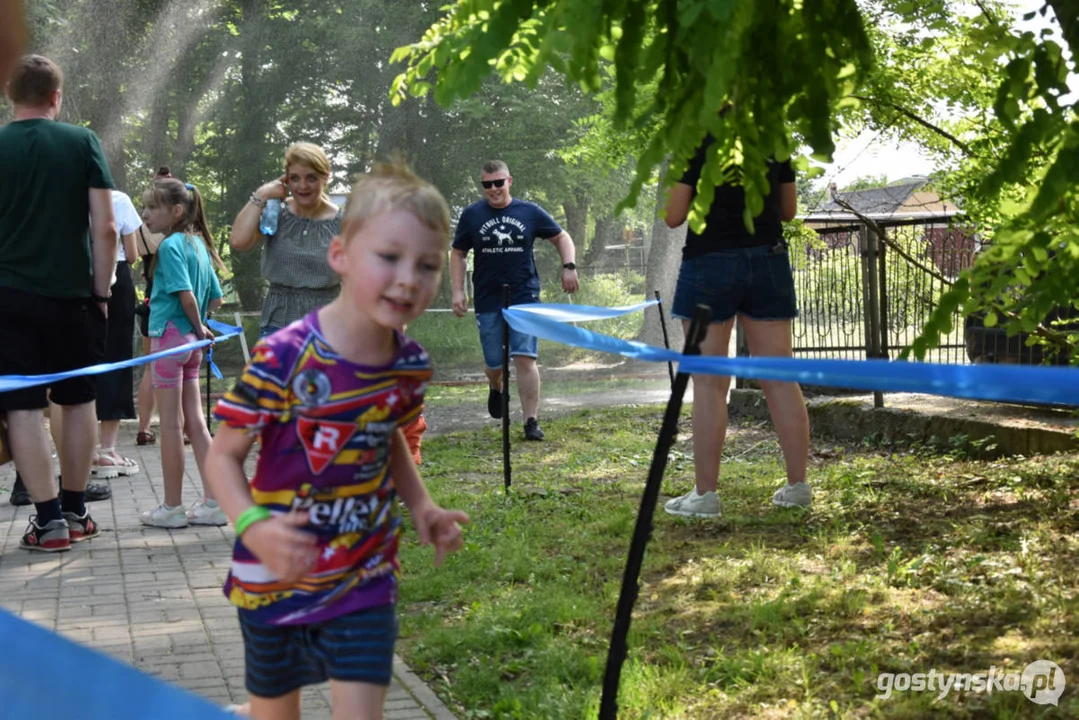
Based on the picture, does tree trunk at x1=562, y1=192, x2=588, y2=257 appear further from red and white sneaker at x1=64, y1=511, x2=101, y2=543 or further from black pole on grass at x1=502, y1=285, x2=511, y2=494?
red and white sneaker at x1=64, y1=511, x2=101, y2=543

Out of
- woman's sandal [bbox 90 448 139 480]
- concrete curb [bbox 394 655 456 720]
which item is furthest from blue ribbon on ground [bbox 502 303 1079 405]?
woman's sandal [bbox 90 448 139 480]

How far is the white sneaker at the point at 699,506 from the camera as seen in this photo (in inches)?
247

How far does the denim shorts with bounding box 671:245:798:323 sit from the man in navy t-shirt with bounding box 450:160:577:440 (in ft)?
12.9

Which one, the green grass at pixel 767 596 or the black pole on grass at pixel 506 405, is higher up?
the black pole on grass at pixel 506 405

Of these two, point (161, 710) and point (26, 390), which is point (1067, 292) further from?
point (26, 390)

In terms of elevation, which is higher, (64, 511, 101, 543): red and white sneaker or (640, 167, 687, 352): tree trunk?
(640, 167, 687, 352): tree trunk

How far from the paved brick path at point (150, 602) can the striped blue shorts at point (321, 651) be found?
1204 millimetres

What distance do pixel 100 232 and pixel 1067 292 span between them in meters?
4.67

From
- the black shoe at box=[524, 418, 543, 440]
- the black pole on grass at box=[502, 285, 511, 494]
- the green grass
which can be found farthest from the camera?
the black shoe at box=[524, 418, 543, 440]

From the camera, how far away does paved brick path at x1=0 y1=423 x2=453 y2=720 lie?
166 inches

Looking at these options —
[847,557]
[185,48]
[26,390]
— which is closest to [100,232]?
[26,390]

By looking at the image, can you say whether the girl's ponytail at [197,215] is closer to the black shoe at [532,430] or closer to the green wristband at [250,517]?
the black shoe at [532,430]

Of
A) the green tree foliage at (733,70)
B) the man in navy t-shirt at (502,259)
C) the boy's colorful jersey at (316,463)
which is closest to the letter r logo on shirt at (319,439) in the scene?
the boy's colorful jersey at (316,463)

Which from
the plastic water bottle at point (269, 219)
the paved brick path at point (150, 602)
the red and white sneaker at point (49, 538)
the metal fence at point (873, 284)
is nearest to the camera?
the paved brick path at point (150, 602)
